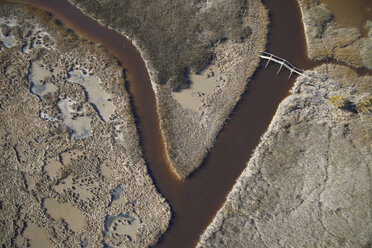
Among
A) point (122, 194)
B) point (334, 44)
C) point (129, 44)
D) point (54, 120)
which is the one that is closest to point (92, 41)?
point (129, 44)

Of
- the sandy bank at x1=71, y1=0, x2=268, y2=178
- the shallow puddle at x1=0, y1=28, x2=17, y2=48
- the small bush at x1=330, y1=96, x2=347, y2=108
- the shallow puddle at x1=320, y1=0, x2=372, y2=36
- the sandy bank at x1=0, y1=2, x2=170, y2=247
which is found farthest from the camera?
the shallow puddle at x1=0, y1=28, x2=17, y2=48

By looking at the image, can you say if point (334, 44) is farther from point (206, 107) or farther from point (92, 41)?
point (92, 41)

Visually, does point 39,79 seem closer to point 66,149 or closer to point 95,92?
point 95,92

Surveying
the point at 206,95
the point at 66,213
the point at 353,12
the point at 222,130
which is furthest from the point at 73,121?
the point at 353,12

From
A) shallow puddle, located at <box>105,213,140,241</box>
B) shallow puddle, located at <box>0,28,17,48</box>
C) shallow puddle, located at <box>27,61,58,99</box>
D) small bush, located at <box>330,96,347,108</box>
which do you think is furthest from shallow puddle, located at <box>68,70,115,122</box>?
small bush, located at <box>330,96,347,108</box>

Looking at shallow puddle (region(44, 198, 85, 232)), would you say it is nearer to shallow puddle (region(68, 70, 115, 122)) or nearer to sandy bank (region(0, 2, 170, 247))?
sandy bank (region(0, 2, 170, 247))

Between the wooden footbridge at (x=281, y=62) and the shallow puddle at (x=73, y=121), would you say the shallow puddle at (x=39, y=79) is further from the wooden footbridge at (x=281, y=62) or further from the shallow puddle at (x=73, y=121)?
the wooden footbridge at (x=281, y=62)
